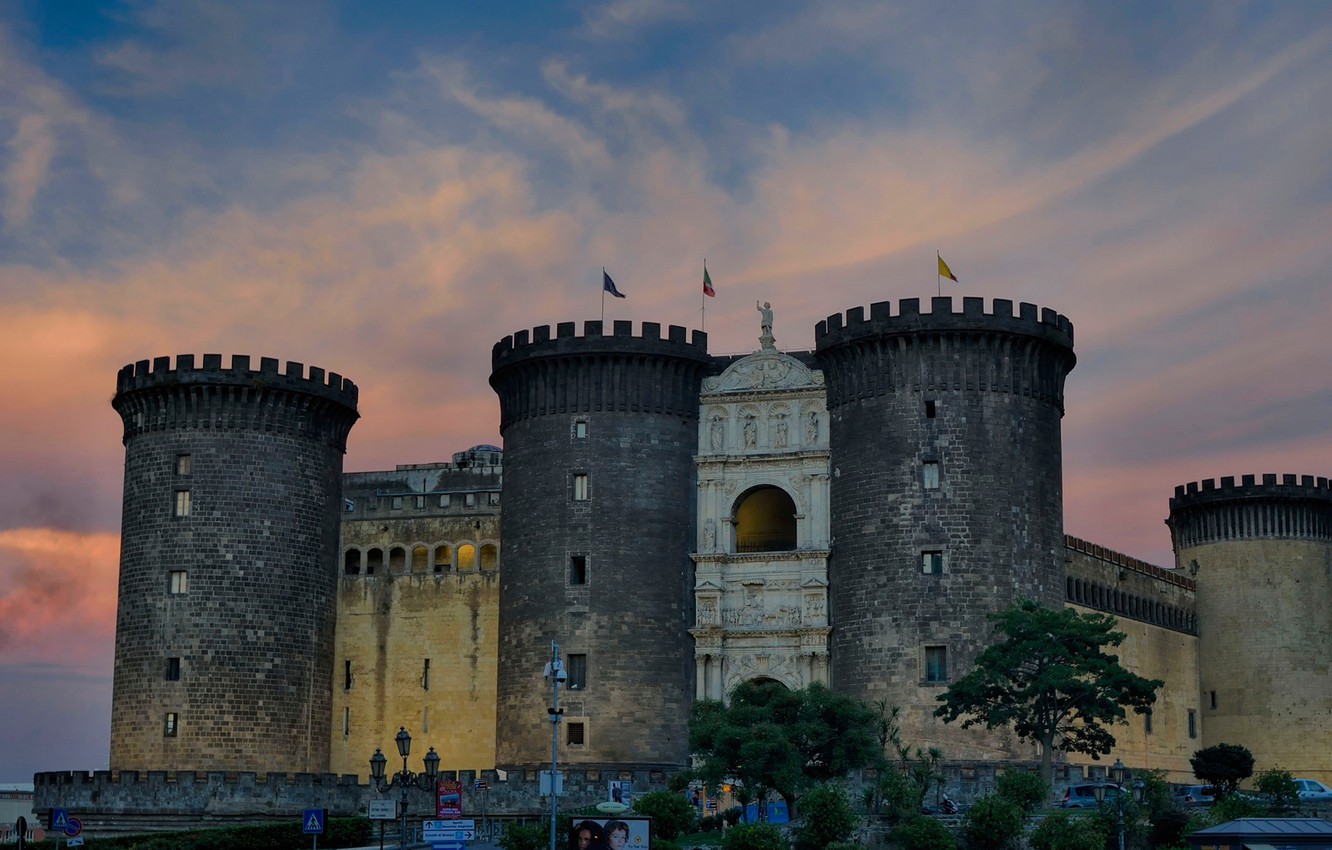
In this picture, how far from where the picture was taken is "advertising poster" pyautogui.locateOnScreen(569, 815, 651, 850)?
50375mm

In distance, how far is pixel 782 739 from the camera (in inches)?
2413

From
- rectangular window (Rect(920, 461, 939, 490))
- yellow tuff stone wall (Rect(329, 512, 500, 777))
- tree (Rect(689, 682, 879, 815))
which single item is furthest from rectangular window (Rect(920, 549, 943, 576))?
yellow tuff stone wall (Rect(329, 512, 500, 777))

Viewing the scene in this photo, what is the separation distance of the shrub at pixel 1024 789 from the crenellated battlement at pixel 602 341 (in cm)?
2361

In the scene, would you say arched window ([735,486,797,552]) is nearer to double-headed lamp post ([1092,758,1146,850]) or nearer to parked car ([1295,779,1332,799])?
double-headed lamp post ([1092,758,1146,850])

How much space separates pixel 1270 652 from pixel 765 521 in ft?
84.5

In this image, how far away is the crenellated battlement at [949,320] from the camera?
238 ft

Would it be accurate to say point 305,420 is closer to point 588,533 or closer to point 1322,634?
point 588,533

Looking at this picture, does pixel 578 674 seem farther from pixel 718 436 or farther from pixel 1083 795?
pixel 1083 795

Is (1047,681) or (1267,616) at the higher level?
(1267,616)

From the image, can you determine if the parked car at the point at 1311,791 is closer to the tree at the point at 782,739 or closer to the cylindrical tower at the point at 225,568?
the tree at the point at 782,739

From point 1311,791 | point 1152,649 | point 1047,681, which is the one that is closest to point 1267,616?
point 1152,649

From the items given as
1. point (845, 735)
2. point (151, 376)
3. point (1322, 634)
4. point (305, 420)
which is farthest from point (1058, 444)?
point (151, 376)

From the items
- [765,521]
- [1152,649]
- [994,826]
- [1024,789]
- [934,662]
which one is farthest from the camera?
[1152,649]

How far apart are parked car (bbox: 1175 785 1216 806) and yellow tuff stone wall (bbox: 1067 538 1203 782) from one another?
11.0 m
